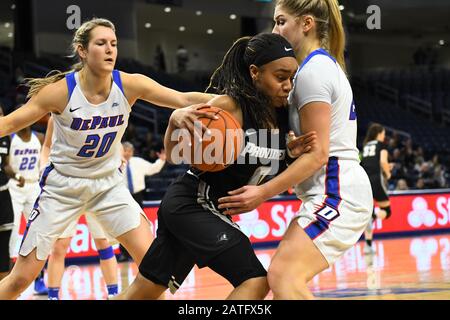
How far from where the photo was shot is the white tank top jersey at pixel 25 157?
7.93 metres

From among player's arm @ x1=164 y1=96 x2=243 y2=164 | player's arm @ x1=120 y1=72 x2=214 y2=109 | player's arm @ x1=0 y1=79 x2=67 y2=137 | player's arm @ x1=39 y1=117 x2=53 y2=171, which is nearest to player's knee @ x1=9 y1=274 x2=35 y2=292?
player's arm @ x1=0 y1=79 x2=67 y2=137

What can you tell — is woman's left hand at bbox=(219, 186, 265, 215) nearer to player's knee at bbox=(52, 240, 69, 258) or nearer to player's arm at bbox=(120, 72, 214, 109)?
player's arm at bbox=(120, 72, 214, 109)

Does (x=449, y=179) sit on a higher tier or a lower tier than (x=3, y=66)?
lower

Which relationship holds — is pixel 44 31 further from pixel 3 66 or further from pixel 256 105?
pixel 256 105

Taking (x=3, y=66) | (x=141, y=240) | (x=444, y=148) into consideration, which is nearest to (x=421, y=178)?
(x=444, y=148)

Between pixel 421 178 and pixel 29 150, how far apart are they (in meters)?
11.5

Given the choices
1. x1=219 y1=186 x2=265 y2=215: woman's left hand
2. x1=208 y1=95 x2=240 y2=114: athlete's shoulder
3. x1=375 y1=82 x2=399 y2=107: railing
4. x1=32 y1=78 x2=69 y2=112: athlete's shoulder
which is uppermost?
x1=375 y1=82 x2=399 y2=107: railing

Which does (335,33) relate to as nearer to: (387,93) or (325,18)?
(325,18)

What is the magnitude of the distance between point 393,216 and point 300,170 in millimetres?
10866

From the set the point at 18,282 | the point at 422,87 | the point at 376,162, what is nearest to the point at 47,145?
the point at 18,282

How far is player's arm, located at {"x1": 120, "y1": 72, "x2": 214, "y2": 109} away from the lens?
448 centimetres

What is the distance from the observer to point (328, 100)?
11.3 ft

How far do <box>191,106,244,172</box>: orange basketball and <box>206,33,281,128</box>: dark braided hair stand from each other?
0.14 metres

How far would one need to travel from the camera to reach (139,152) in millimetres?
15867
